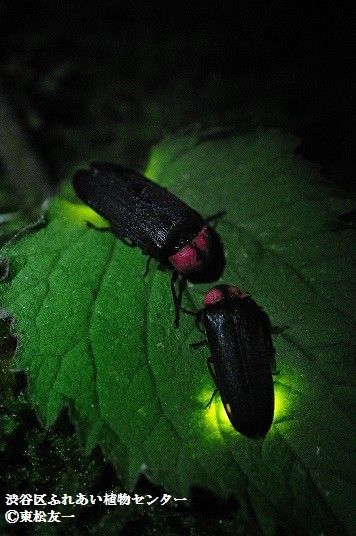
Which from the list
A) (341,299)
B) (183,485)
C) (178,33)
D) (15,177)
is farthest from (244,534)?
(178,33)

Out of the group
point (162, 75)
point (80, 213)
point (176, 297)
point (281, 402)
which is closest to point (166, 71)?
point (162, 75)

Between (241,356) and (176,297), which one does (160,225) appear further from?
(241,356)

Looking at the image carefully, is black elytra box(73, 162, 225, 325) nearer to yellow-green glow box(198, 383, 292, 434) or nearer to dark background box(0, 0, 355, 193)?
yellow-green glow box(198, 383, 292, 434)

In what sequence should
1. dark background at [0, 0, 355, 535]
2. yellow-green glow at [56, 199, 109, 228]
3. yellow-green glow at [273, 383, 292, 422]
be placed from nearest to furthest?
yellow-green glow at [273, 383, 292, 422] < yellow-green glow at [56, 199, 109, 228] < dark background at [0, 0, 355, 535]

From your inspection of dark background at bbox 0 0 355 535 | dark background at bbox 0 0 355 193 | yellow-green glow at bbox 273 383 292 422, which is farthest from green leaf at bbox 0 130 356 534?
dark background at bbox 0 0 355 193

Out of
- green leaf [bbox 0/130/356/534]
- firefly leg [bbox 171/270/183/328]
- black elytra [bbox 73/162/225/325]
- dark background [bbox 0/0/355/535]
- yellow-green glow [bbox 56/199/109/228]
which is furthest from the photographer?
dark background [bbox 0/0/355/535]
